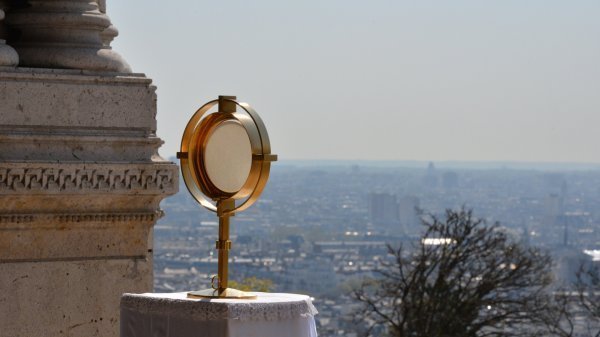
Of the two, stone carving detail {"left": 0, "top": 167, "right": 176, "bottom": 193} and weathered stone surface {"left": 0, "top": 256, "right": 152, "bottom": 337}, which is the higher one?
stone carving detail {"left": 0, "top": 167, "right": 176, "bottom": 193}

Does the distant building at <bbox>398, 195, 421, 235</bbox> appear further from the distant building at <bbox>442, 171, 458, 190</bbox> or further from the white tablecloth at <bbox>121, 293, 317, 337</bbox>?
the white tablecloth at <bbox>121, 293, 317, 337</bbox>

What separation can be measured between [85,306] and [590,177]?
17275cm

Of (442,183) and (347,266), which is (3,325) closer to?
(347,266)

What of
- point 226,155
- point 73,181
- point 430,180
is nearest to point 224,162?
point 226,155

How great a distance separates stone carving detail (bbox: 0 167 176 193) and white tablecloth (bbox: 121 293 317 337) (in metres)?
2.10

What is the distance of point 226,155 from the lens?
4340mm

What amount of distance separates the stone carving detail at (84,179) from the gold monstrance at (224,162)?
2064 millimetres

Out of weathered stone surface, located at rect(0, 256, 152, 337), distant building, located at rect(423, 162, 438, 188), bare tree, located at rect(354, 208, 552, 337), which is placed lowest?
distant building, located at rect(423, 162, 438, 188)

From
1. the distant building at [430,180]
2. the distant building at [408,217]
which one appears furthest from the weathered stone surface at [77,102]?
the distant building at [430,180]

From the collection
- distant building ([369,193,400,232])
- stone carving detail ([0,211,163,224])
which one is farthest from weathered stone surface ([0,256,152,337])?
distant building ([369,193,400,232])

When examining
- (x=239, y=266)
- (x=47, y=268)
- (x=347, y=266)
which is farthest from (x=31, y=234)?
(x=347, y=266)

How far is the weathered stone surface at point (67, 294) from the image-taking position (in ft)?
21.4

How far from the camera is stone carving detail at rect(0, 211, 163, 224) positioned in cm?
643

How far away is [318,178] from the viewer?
15962 cm
